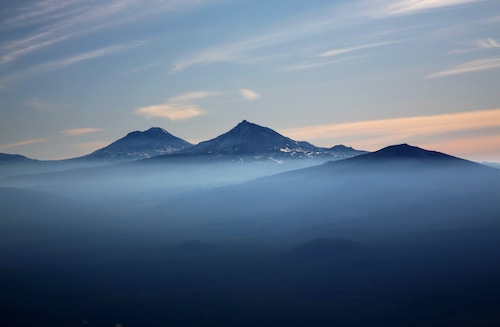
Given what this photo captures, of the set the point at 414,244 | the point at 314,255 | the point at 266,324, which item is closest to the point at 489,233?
the point at 414,244

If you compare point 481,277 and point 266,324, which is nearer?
point 266,324

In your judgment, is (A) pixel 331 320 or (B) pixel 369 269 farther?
(B) pixel 369 269

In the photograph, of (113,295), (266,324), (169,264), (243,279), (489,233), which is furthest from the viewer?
(489,233)

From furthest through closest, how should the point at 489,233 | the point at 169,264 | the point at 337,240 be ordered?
the point at 489,233 < the point at 337,240 < the point at 169,264

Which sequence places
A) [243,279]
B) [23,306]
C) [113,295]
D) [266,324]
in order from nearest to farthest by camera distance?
1. [266,324]
2. [23,306]
3. [113,295]
4. [243,279]

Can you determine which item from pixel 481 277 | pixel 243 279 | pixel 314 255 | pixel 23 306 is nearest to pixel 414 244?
pixel 314 255

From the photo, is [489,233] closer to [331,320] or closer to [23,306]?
[331,320]

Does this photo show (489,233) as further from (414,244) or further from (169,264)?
(169,264)

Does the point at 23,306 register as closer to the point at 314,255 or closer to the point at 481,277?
the point at 314,255

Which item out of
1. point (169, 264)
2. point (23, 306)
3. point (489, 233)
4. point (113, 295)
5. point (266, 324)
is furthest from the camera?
point (489, 233)
